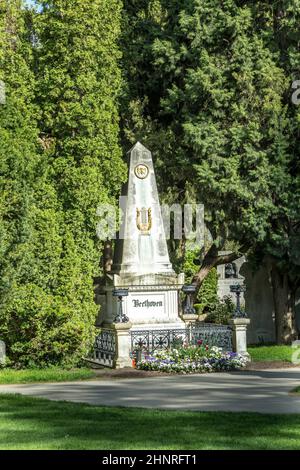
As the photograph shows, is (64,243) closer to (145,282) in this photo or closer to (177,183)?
(145,282)

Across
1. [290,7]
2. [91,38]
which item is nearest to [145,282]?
[91,38]

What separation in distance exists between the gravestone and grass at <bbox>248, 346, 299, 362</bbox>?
2318mm

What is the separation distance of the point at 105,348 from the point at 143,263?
291 cm

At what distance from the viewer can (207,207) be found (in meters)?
32.2

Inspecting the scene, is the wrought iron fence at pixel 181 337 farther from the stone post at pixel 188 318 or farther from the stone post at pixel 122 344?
the stone post at pixel 188 318

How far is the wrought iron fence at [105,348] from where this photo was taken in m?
26.2

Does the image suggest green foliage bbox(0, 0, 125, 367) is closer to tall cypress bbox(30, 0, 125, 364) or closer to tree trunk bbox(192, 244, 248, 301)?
tall cypress bbox(30, 0, 125, 364)

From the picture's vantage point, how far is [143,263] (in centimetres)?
2845

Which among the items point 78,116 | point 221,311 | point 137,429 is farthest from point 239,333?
→ point 137,429

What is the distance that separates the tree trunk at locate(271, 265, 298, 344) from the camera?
32.8 meters

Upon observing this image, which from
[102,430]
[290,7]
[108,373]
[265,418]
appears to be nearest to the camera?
A: [102,430]

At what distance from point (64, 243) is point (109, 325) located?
3498mm

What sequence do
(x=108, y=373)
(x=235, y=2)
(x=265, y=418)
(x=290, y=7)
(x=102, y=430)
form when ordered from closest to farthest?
(x=102, y=430) → (x=265, y=418) → (x=108, y=373) → (x=290, y=7) → (x=235, y=2)
